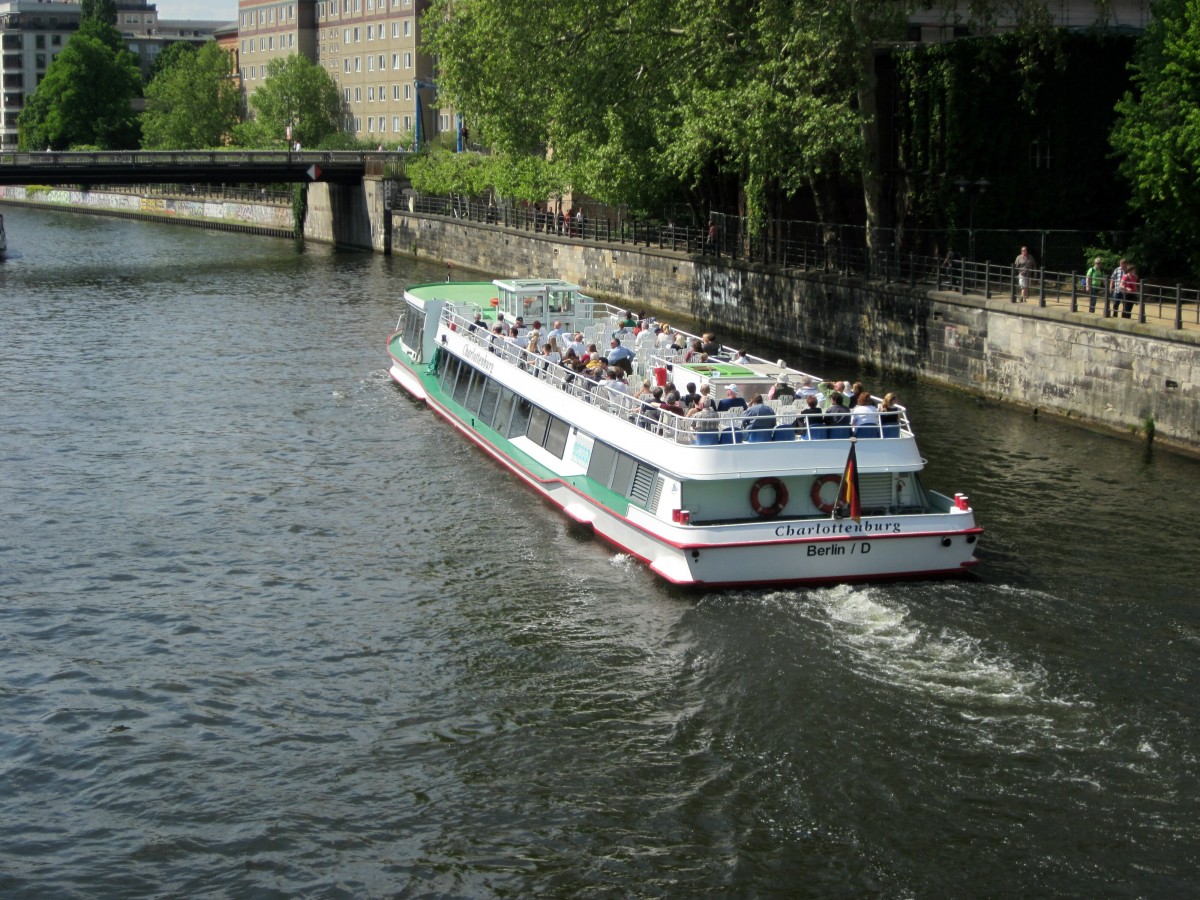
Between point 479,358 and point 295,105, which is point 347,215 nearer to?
point 295,105

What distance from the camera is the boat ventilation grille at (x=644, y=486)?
25484 mm

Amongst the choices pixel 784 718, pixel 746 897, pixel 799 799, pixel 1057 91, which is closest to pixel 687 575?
pixel 784 718

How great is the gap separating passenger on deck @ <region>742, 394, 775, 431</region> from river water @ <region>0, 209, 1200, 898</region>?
2812 millimetres

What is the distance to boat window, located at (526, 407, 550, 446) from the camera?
31.7m

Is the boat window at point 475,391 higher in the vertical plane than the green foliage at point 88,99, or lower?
lower

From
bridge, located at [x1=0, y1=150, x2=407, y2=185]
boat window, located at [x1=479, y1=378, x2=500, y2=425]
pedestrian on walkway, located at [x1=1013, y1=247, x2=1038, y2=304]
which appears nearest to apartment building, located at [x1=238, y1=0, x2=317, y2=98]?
bridge, located at [x1=0, y1=150, x2=407, y2=185]

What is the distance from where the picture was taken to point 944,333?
136ft

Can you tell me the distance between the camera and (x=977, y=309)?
131 feet

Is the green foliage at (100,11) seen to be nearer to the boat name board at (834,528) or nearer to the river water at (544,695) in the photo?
the river water at (544,695)

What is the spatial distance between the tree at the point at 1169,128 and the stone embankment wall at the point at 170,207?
7183 centimetres

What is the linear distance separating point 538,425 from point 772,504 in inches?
342

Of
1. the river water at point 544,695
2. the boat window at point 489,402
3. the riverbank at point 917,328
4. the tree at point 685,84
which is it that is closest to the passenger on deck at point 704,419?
the river water at point 544,695

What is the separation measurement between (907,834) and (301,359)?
3381cm

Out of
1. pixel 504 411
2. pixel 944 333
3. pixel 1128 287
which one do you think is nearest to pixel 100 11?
pixel 944 333
